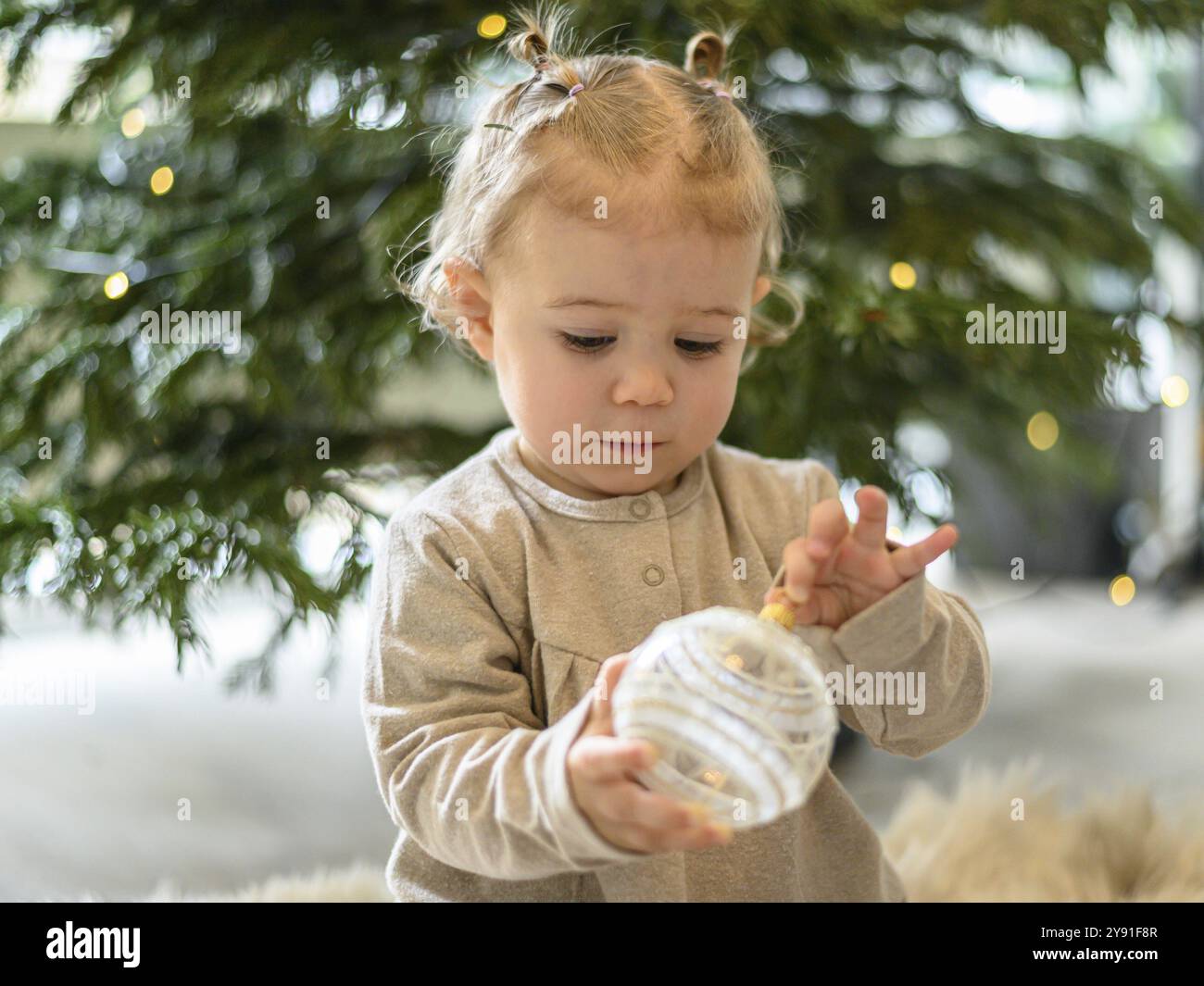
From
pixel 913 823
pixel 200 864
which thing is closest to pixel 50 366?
pixel 200 864

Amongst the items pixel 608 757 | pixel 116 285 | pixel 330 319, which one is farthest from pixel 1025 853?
pixel 116 285

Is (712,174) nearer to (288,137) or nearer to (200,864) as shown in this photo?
(288,137)

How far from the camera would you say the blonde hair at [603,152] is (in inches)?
28.0

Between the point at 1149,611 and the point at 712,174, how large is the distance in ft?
6.10

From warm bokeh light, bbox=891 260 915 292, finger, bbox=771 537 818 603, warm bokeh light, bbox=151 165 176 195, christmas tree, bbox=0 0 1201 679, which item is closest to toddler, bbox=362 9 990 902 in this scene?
finger, bbox=771 537 818 603

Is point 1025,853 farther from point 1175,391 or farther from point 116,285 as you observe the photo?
point 116,285

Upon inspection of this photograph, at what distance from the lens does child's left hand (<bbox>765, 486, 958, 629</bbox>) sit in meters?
0.64

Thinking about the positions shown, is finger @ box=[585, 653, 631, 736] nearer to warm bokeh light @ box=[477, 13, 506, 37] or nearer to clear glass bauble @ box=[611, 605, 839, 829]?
clear glass bauble @ box=[611, 605, 839, 829]

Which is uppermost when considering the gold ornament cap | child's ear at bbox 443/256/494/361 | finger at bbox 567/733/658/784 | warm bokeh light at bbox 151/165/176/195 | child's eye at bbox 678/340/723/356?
warm bokeh light at bbox 151/165/176/195

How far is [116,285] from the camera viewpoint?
1058mm

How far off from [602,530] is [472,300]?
0.56 feet

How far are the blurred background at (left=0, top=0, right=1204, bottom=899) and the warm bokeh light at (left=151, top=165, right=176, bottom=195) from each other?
0.06ft

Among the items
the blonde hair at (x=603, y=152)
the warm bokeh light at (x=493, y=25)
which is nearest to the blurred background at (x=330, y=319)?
the warm bokeh light at (x=493, y=25)

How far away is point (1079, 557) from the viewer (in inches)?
101
